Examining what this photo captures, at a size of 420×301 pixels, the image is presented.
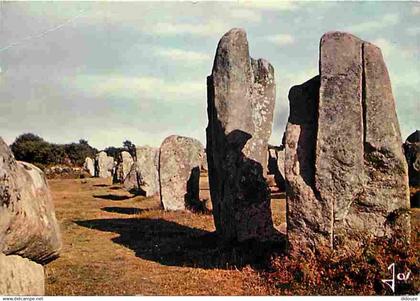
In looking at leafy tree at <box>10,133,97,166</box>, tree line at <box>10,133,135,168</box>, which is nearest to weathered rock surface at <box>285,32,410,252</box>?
tree line at <box>10,133,135,168</box>

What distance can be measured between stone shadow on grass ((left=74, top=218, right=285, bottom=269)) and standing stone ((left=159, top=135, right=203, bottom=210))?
311cm

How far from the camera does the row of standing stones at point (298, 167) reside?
7.64 m

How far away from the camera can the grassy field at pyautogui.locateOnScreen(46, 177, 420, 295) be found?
10289 mm

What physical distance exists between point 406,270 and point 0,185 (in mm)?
6196

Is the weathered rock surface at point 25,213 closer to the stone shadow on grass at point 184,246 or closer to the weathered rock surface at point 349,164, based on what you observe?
the weathered rock surface at point 349,164

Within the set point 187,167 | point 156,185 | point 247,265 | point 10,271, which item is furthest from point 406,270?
point 156,185

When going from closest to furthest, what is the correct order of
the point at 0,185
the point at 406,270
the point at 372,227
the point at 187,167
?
1. the point at 0,185
2. the point at 406,270
3. the point at 372,227
4. the point at 187,167

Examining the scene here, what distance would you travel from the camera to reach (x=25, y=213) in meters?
7.25

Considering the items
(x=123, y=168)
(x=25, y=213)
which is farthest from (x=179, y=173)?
(x=123, y=168)

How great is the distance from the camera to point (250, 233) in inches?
538

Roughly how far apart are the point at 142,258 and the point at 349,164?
16.6 ft

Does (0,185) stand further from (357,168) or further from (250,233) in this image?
(250,233)

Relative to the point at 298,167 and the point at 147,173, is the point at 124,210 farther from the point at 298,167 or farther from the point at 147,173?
the point at 298,167

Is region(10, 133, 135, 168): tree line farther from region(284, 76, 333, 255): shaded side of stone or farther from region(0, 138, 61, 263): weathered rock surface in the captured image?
region(0, 138, 61, 263): weathered rock surface
